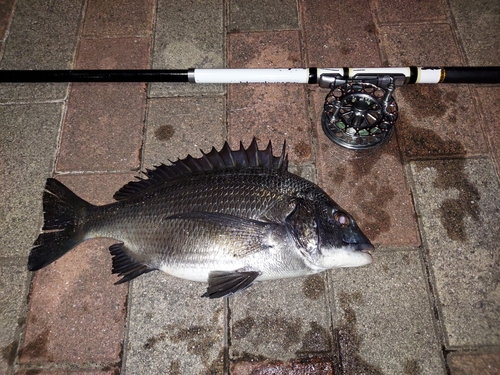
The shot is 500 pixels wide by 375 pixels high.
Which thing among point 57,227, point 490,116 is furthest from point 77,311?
point 490,116

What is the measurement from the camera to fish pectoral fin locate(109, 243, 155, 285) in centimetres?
316

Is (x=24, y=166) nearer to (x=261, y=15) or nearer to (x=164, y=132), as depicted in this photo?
(x=164, y=132)

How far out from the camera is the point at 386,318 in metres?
3.27

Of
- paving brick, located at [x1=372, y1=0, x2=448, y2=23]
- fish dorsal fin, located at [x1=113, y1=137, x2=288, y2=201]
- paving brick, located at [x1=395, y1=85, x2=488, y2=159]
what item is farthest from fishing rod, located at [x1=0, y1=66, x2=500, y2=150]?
paving brick, located at [x1=372, y1=0, x2=448, y2=23]

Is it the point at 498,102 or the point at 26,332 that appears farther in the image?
the point at 498,102

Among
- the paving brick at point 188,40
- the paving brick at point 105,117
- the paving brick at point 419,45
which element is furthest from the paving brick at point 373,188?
the paving brick at point 105,117

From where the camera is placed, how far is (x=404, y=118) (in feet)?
13.0

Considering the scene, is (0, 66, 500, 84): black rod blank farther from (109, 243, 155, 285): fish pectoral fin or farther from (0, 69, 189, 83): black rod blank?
(109, 243, 155, 285): fish pectoral fin

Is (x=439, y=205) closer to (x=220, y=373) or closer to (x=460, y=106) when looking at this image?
(x=460, y=106)

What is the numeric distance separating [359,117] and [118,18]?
3.23m

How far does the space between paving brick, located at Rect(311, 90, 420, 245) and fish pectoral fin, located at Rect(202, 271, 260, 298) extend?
4.09 ft

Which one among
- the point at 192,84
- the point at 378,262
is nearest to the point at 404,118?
the point at 378,262

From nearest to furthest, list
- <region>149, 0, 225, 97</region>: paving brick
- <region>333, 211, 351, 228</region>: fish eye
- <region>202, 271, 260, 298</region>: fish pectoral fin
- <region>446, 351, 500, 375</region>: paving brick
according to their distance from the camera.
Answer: <region>202, 271, 260, 298</region>: fish pectoral fin
<region>333, 211, 351, 228</region>: fish eye
<region>446, 351, 500, 375</region>: paving brick
<region>149, 0, 225, 97</region>: paving brick

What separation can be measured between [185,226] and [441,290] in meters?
2.38
